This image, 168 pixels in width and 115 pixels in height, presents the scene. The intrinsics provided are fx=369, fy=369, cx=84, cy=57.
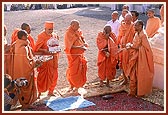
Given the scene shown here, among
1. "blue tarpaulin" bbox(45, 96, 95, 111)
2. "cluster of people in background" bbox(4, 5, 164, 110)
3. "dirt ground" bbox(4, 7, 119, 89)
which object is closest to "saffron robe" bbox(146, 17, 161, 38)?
"cluster of people in background" bbox(4, 5, 164, 110)

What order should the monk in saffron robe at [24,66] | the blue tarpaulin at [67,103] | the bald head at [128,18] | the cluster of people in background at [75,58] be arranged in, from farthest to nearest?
the bald head at [128,18] < the blue tarpaulin at [67,103] < the cluster of people in background at [75,58] < the monk in saffron robe at [24,66]

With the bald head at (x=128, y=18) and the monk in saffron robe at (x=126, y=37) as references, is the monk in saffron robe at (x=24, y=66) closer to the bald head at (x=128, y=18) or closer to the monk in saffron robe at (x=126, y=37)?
the monk in saffron robe at (x=126, y=37)

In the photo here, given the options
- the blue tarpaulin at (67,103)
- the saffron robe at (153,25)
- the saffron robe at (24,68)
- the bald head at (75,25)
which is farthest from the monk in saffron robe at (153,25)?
the saffron robe at (24,68)

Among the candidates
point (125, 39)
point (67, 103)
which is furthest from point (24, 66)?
point (125, 39)

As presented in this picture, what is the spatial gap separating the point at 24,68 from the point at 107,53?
2061mm

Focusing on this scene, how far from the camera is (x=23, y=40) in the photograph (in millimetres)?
6582

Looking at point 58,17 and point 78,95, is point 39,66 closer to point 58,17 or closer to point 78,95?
point 78,95

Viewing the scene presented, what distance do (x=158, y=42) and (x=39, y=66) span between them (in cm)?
274

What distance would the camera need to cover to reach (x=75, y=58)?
7.72 meters

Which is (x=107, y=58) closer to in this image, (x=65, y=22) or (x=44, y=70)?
(x=44, y=70)

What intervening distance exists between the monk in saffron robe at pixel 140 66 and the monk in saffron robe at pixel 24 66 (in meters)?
2.09

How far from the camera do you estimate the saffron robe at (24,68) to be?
21.5 ft

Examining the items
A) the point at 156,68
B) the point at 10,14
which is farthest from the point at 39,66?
the point at 10,14

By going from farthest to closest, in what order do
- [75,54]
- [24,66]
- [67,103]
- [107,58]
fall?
[107,58]
[75,54]
[67,103]
[24,66]
